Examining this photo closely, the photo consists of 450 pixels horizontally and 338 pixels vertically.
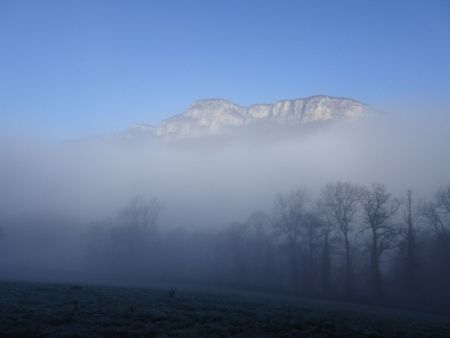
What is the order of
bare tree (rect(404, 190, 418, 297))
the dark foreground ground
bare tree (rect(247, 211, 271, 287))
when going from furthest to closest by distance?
bare tree (rect(247, 211, 271, 287)), bare tree (rect(404, 190, 418, 297)), the dark foreground ground

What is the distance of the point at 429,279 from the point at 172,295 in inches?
1522

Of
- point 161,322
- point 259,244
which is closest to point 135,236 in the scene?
point 259,244

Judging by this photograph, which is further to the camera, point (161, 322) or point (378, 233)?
point (378, 233)

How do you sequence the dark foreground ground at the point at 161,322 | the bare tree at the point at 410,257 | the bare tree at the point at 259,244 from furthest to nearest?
1. the bare tree at the point at 259,244
2. the bare tree at the point at 410,257
3. the dark foreground ground at the point at 161,322

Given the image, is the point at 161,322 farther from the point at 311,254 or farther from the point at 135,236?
the point at 135,236

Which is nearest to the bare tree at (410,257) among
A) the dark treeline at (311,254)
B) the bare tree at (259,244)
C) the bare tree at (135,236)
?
the dark treeline at (311,254)

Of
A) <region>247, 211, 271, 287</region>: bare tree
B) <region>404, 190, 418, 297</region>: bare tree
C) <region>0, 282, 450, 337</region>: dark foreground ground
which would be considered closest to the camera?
<region>0, 282, 450, 337</region>: dark foreground ground

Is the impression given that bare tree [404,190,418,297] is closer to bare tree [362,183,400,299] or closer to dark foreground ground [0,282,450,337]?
bare tree [362,183,400,299]

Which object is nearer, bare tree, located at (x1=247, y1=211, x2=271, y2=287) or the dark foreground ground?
the dark foreground ground

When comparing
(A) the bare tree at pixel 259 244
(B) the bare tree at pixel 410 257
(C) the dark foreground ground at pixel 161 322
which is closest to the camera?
(C) the dark foreground ground at pixel 161 322

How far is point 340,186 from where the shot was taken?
56.7m

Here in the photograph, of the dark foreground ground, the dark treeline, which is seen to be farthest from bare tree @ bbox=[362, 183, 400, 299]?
the dark foreground ground

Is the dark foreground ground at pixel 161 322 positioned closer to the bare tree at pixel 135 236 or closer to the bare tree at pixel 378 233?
the bare tree at pixel 378 233

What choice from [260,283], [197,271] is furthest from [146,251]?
[260,283]
